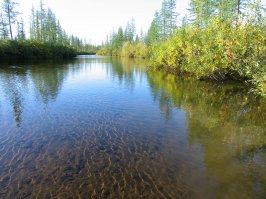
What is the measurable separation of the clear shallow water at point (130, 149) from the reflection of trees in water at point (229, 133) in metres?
0.03

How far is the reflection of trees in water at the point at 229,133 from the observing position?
19.1 feet

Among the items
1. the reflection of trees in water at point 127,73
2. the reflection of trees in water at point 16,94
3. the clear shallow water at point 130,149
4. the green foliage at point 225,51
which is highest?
the green foliage at point 225,51

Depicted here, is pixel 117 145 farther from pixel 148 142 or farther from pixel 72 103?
pixel 72 103

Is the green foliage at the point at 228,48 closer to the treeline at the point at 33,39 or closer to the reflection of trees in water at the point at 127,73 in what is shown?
the reflection of trees in water at the point at 127,73

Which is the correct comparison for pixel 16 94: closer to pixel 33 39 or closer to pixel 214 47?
pixel 214 47

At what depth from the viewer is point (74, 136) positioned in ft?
28.0

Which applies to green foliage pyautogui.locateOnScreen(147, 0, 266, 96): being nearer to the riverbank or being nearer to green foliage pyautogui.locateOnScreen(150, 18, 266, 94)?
green foliage pyautogui.locateOnScreen(150, 18, 266, 94)

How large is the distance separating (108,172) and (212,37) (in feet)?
54.4

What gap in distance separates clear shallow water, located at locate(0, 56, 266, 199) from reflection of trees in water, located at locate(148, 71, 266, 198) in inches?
1.3

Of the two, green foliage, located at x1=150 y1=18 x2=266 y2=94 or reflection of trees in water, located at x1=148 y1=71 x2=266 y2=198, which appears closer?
reflection of trees in water, located at x1=148 y1=71 x2=266 y2=198

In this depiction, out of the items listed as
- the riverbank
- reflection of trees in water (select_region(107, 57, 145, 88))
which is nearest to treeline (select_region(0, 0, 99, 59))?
the riverbank

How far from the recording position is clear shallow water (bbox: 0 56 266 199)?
17.9 ft

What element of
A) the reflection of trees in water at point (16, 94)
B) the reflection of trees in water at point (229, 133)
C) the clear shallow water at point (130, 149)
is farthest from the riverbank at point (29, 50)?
the reflection of trees in water at point (229, 133)

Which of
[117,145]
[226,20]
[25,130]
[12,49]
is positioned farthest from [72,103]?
[12,49]
